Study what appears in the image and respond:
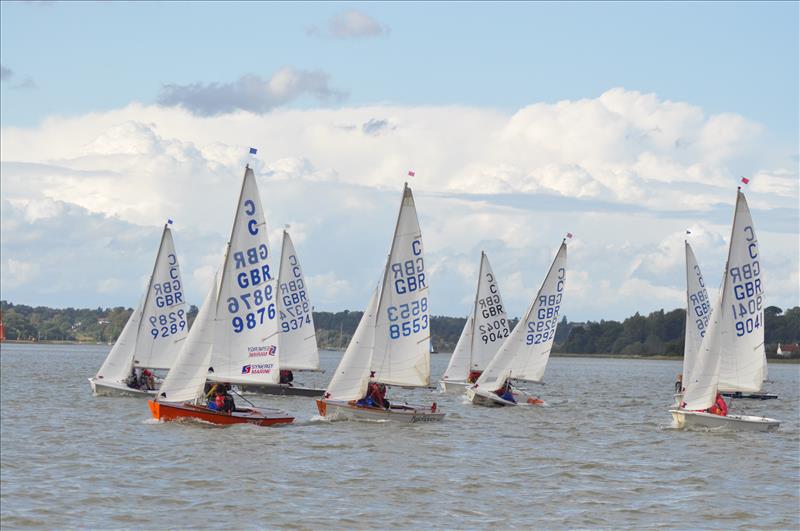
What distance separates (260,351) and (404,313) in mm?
5602

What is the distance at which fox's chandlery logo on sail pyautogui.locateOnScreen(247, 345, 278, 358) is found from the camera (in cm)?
3856

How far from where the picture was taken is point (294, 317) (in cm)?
5750

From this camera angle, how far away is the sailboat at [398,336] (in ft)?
132

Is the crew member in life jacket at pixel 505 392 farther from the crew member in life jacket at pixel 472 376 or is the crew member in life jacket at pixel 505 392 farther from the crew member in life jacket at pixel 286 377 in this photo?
the crew member in life jacket at pixel 286 377

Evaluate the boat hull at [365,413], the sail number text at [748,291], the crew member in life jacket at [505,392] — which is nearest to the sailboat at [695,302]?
the crew member in life jacket at [505,392]

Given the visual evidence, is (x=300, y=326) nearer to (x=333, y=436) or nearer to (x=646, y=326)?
(x=333, y=436)

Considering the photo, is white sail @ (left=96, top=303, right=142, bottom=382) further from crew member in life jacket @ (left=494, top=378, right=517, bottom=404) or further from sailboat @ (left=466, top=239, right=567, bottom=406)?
crew member in life jacket @ (left=494, top=378, right=517, bottom=404)

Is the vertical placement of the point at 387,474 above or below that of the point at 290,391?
below

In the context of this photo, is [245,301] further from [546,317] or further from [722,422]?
[546,317]

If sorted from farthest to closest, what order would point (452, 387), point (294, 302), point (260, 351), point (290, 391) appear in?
point (452, 387) < point (294, 302) < point (290, 391) < point (260, 351)

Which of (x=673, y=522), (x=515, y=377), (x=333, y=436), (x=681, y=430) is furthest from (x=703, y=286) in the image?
(x=673, y=522)

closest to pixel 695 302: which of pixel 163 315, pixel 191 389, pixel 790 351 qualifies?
pixel 163 315

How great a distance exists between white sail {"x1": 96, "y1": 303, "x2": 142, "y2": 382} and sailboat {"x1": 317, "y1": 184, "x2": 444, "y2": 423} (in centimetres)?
1488

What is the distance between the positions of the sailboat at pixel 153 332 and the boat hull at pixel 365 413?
45.0 ft
